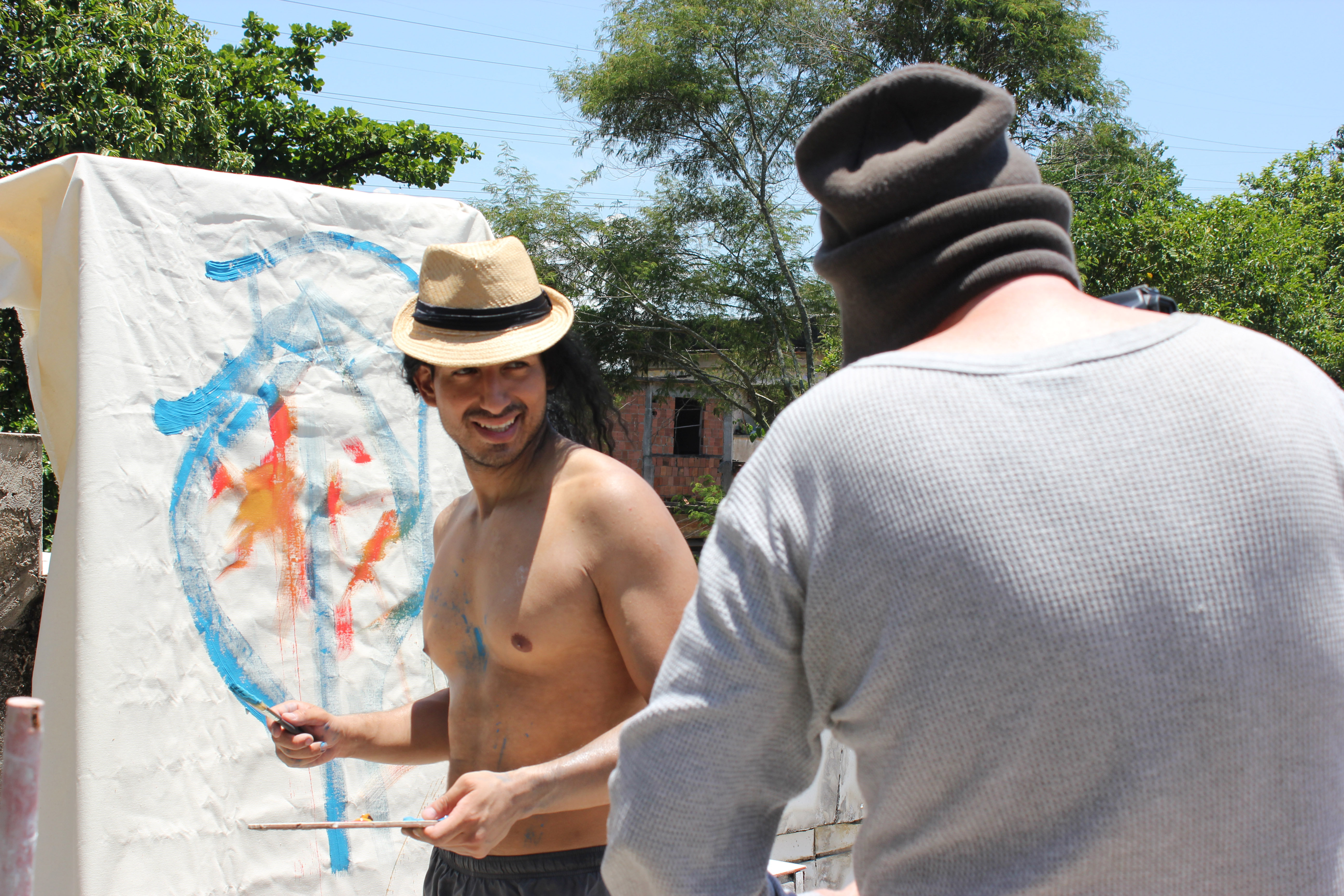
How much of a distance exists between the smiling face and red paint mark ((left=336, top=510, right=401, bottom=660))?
87 cm

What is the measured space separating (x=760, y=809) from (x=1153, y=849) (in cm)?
29

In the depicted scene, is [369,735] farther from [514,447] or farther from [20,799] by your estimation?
[20,799]

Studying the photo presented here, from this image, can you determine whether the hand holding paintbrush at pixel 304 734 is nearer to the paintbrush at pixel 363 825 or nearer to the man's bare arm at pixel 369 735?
the man's bare arm at pixel 369 735

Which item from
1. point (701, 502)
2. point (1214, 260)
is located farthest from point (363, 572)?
point (701, 502)

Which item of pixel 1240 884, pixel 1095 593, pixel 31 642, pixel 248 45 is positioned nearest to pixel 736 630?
pixel 1095 593

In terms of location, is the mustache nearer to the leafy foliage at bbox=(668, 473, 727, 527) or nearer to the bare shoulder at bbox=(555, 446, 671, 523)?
the bare shoulder at bbox=(555, 446, 671, 523)

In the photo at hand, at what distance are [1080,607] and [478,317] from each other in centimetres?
140

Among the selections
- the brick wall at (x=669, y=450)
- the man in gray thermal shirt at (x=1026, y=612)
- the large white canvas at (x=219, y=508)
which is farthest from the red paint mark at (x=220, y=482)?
the brick wall at (x=669, y=450)

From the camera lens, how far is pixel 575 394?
2.18m

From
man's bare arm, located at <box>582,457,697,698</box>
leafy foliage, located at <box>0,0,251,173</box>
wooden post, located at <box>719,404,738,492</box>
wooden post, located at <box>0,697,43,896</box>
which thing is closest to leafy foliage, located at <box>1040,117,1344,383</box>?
wooden post, located at <box>719,404,738,492</box>

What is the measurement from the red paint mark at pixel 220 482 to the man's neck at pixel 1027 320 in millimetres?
2068

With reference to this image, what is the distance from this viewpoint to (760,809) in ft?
2.70

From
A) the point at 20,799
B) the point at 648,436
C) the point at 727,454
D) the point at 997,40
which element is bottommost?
the point at 20,799

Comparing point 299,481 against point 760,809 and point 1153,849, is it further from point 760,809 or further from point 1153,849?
point 1153,849
